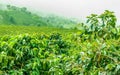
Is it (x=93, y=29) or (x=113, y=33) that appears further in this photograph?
(x=93, y=29)

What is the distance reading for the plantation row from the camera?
612 cm

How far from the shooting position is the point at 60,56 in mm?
7398

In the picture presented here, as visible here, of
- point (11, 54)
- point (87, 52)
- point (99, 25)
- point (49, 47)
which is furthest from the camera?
point (49, 47)

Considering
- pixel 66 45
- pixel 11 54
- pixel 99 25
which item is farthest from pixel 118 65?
pixel 66 45

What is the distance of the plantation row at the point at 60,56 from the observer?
6.12 m

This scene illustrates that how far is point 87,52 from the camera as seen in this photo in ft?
20.5

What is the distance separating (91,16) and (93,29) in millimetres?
278

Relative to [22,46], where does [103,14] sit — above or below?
above

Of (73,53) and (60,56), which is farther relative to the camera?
(60,56)

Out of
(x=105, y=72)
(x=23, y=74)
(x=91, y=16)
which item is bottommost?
(x=23, y=74)

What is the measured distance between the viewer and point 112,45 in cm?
639

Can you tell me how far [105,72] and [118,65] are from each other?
0.90 ft

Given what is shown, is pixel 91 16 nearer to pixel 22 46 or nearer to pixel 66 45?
pixel 22 46

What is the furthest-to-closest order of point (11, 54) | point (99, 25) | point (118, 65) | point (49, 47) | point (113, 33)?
point (49, 47)
point (11, 54)
point (99, 25)
point (113, 33)
point (118, 65)
